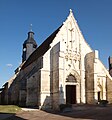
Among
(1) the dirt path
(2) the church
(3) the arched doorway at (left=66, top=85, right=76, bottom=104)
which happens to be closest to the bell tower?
(2) the church

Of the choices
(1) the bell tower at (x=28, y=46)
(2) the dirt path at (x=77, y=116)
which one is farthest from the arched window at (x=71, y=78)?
(1) the bell tower at (x=28, y=46)

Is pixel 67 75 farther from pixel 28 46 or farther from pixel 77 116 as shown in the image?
pixel 28 46

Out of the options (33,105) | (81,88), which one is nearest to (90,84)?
(81,88)

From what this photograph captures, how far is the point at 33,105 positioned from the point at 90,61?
1030 cm

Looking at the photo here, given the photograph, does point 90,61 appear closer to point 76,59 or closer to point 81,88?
point 76,59

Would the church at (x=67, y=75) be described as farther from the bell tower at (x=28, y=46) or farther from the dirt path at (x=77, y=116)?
the bell tower at (x=28, y=46)

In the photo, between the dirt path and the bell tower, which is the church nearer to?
the dirt path

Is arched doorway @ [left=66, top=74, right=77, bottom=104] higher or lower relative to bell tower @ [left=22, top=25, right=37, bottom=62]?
lower

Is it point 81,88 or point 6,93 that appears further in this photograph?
point 6,93

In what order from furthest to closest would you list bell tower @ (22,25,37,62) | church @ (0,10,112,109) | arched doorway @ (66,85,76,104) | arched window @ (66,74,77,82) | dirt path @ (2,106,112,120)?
1. bell tower @ (22,25,37,62)
2. arched doorway @ (66,85,76,104)
3. arched window @ (66,74,77,82)
4. church @ (0,10,112,109)
5. dirt path @ (2,106,112,120)

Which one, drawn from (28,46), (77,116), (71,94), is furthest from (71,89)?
(28,46)

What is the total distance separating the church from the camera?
26.6m

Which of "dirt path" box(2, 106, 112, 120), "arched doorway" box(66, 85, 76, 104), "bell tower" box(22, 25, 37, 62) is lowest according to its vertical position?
"dirt path" box(2, 106, 112, 120)

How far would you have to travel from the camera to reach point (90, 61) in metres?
30.0
